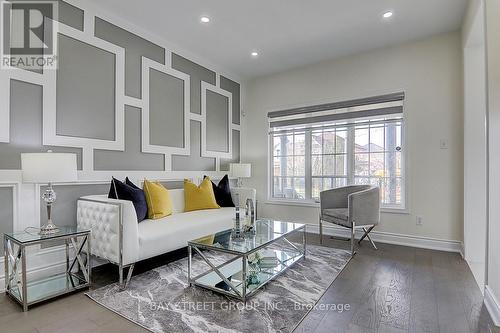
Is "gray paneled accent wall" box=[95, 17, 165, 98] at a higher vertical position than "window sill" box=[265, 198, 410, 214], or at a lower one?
higher

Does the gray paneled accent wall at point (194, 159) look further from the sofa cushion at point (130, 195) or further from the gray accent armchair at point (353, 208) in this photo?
the gray accent armchair at point (353, 208)

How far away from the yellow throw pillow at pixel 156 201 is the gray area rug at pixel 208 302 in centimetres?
59

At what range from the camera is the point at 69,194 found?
Result: 2.75 m

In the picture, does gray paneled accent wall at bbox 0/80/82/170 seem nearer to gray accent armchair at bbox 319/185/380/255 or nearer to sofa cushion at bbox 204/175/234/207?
sofa cushion at bbox 204/175/234/207

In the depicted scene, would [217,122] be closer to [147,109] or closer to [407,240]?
[147,109]

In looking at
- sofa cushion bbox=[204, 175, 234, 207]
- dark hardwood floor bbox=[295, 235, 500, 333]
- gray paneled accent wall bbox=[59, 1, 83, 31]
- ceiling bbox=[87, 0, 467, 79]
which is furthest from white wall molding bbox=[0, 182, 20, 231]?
dark hardwood floor bbox=[295, 235, 500, 333]

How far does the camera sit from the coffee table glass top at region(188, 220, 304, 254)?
7.28 ft

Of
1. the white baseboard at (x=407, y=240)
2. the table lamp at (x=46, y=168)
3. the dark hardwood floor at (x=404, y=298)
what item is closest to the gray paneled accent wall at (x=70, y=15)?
the table lamp at (x=46, y=168)

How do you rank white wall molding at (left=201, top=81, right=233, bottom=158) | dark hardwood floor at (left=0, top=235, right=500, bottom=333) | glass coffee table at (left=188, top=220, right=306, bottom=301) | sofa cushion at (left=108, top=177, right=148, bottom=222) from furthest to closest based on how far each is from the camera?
white wall molding at (left=201, top=81, right=233, bottom=158) → sofa cushion at (left=108, top=177, right=148, bottom=222) → glass coffee table at (left=188, top=220, right=306, bottom=301) → dark hardwood floor at (left=0, top=235, right=500, bottom=333)

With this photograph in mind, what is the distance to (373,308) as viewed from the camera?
203 cm

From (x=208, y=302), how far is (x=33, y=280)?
1624 millimetres

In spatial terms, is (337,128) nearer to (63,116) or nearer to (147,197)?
(147,197)

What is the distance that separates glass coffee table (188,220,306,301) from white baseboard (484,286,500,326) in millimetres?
1505
